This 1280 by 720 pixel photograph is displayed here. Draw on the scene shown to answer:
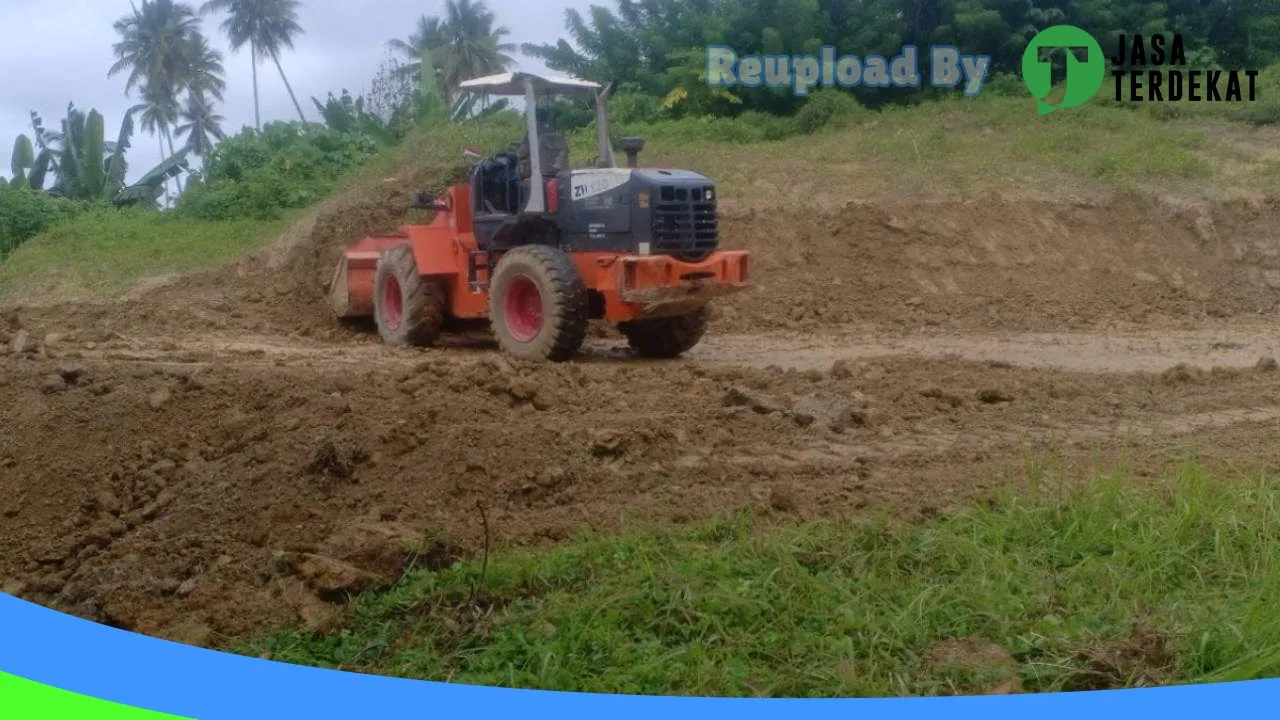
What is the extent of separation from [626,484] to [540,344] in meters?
3.91

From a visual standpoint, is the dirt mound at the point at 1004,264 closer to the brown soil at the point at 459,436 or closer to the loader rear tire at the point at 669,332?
the brown soil at the point at 459,436

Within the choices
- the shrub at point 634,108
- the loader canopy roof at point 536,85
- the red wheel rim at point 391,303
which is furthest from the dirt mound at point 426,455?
the shrub at point 634,108

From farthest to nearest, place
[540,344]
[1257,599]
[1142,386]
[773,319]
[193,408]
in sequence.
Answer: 1. [773,319]
2. [540,344]
3. [1142,386]
4. [193,408]
5. [1257,599]

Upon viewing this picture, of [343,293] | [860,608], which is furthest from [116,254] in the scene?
[860,608]

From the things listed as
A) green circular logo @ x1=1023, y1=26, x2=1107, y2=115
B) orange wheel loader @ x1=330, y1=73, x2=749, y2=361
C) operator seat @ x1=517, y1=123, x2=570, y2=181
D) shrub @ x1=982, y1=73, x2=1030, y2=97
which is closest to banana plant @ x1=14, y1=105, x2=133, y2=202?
orange wheel loader @ x1=330, y1=73, x2=749, y2=361

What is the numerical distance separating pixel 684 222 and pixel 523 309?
1.43m

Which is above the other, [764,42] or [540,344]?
[764,42]

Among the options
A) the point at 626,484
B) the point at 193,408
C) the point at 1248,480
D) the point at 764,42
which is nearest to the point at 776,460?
the point at 626,484

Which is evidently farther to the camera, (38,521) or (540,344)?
(540,344)

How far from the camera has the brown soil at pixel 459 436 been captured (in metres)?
4.64

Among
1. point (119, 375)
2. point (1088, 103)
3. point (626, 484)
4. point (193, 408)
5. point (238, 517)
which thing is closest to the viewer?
point (238, 517)

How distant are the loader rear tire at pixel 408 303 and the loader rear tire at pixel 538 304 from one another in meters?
0.98

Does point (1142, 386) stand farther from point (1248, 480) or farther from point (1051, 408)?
point (1248, 480)

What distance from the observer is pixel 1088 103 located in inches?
602
